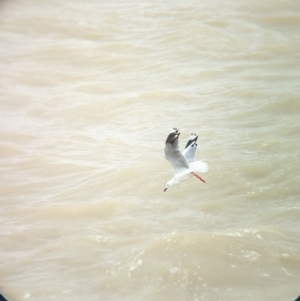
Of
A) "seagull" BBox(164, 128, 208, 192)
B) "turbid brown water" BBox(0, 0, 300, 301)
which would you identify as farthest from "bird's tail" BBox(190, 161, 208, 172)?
"turbid brown water" BBox(0, 0, 300, 301)

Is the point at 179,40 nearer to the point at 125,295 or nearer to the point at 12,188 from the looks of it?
the point at 12,188

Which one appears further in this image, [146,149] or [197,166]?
[146,149]

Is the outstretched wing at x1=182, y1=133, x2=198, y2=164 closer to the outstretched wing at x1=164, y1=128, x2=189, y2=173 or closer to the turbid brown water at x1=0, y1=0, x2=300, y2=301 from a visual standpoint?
the outstretched wing at x1=164, y1=128, x2=189, y2=173

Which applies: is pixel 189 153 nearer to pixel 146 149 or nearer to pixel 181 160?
pixel 181 160

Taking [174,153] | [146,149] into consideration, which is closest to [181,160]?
[174,153]

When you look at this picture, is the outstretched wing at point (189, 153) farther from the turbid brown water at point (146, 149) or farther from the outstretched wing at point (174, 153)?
the turbid brown water at point (146, 149)

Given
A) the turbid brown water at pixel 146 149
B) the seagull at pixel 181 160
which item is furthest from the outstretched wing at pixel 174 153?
the turbid brown water at pixel 146 149
